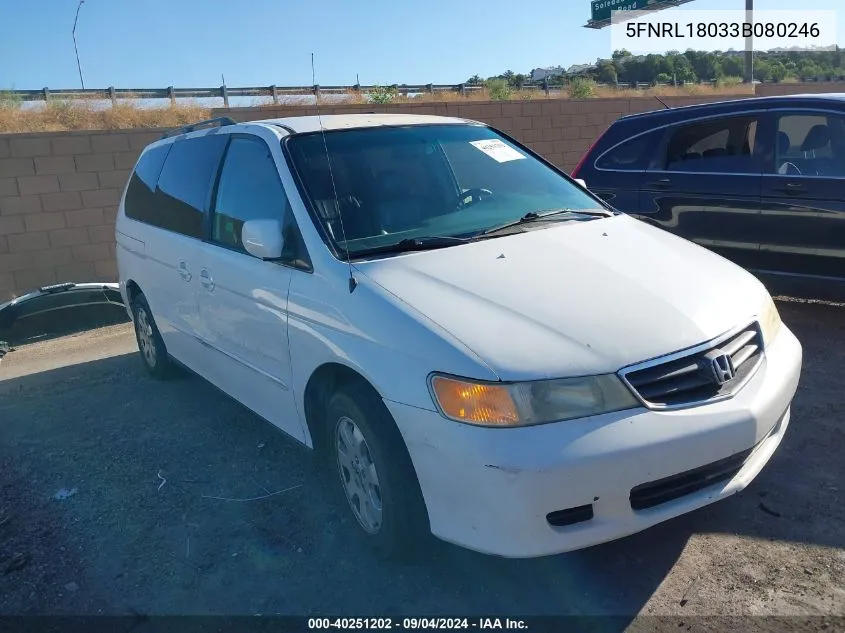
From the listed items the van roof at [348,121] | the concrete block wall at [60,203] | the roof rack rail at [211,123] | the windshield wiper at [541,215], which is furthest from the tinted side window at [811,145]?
the concrete block wall at [60,203]

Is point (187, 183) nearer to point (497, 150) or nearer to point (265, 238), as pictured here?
point (265, 238)

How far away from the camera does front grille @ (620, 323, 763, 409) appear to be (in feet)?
8.72

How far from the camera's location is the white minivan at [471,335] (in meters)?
2.59

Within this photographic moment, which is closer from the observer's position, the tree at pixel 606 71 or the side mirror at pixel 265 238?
the side mirror at pixel 265 238

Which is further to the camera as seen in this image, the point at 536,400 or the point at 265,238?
the point at 265,238

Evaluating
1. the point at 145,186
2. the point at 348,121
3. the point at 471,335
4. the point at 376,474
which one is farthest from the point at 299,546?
the point at 145,186

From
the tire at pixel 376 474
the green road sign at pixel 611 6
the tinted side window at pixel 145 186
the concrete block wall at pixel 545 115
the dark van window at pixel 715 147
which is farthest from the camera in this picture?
the green road sign at pixel 611 6

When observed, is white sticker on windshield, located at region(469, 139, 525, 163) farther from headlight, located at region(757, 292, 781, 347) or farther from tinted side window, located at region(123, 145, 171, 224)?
tinted side window, located at region(123, 145, 171, 224)

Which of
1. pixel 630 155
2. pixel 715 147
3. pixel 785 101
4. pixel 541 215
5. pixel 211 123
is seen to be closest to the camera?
pixel 541 215

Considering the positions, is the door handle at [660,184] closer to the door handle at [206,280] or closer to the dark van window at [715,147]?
the dark van window at [715,147]

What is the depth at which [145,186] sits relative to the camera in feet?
18.7

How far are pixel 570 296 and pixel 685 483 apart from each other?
81cm

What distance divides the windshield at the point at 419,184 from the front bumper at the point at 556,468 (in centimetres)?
114

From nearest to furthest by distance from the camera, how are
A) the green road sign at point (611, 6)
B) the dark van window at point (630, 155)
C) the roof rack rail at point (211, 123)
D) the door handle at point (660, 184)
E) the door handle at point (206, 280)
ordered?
1. the door handle at point (206, 280)
2. the roof rack rail at point (211, 123)
3. the door handle at point (660, 184)
4. the dark van window at point (630, 155)
5. the green road sign at point (611, 6)
